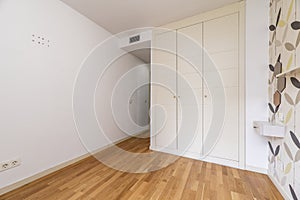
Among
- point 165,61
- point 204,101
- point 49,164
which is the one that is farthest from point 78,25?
point 204,101

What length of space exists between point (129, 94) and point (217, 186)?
2440 mm

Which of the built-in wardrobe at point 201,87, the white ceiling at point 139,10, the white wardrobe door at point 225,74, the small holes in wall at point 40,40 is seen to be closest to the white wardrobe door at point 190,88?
the built-in wardrobe at point 201,87

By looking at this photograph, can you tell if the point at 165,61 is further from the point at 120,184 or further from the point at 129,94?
the point at 120,184

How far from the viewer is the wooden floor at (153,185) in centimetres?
122

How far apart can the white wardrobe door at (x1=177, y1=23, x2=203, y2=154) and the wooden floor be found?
1.35 feet

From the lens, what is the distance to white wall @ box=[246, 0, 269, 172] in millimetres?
1587

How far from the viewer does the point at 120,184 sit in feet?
4.54

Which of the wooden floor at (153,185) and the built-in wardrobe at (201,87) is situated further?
the built-in wardrobe at (201,87)

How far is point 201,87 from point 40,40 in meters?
2.18

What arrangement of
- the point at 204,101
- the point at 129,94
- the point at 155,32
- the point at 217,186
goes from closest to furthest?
the point at 217,186
the point at 204,101
the point at 155,32
the point at 129,94

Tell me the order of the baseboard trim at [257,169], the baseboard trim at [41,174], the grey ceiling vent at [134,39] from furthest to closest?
the grey ceiling vent at [134,39], the baseboard trim at [257,169], the baseboard trim at [41,174]

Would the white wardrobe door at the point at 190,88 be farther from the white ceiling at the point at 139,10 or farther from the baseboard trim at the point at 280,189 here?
the baseboard trim at the point at 280,189

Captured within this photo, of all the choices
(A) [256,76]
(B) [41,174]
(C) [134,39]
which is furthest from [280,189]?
(C) [134,39]

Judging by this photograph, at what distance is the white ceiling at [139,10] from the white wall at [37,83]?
248mm
